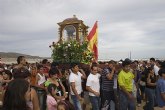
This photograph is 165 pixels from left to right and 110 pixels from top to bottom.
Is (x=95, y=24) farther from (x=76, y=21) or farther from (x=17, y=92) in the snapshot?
(x=17, y=92)

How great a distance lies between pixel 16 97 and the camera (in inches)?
150

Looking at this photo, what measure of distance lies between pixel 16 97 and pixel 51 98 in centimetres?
233

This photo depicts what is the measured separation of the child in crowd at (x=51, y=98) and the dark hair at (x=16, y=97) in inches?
83.9

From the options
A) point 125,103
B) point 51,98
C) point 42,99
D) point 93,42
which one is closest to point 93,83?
point 125,103

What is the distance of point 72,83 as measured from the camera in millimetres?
9094

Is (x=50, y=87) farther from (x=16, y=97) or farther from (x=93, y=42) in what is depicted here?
(x=93, y=42)

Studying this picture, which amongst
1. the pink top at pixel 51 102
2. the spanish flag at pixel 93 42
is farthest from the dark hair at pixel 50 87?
the spanish flag at pixel 93 42

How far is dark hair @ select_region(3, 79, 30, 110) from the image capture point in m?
3.80

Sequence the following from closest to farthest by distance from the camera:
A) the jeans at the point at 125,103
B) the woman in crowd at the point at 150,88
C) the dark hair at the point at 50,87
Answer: the dark hair at the point at 50,87, the jeans at the point at 125,103, the woman in crowd at the point at 150,88

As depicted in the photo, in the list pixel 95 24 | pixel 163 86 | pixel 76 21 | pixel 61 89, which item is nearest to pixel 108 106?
pixel 163 86

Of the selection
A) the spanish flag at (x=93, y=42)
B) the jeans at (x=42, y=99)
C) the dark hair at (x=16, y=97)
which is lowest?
the jeans at (x=42, y=99)

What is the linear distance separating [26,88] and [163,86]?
4421 mm

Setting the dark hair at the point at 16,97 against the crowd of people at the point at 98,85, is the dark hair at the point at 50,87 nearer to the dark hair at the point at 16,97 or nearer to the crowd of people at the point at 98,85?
the crowd of people at the point at 98,85

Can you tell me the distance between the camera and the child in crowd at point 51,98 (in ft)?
19.7
